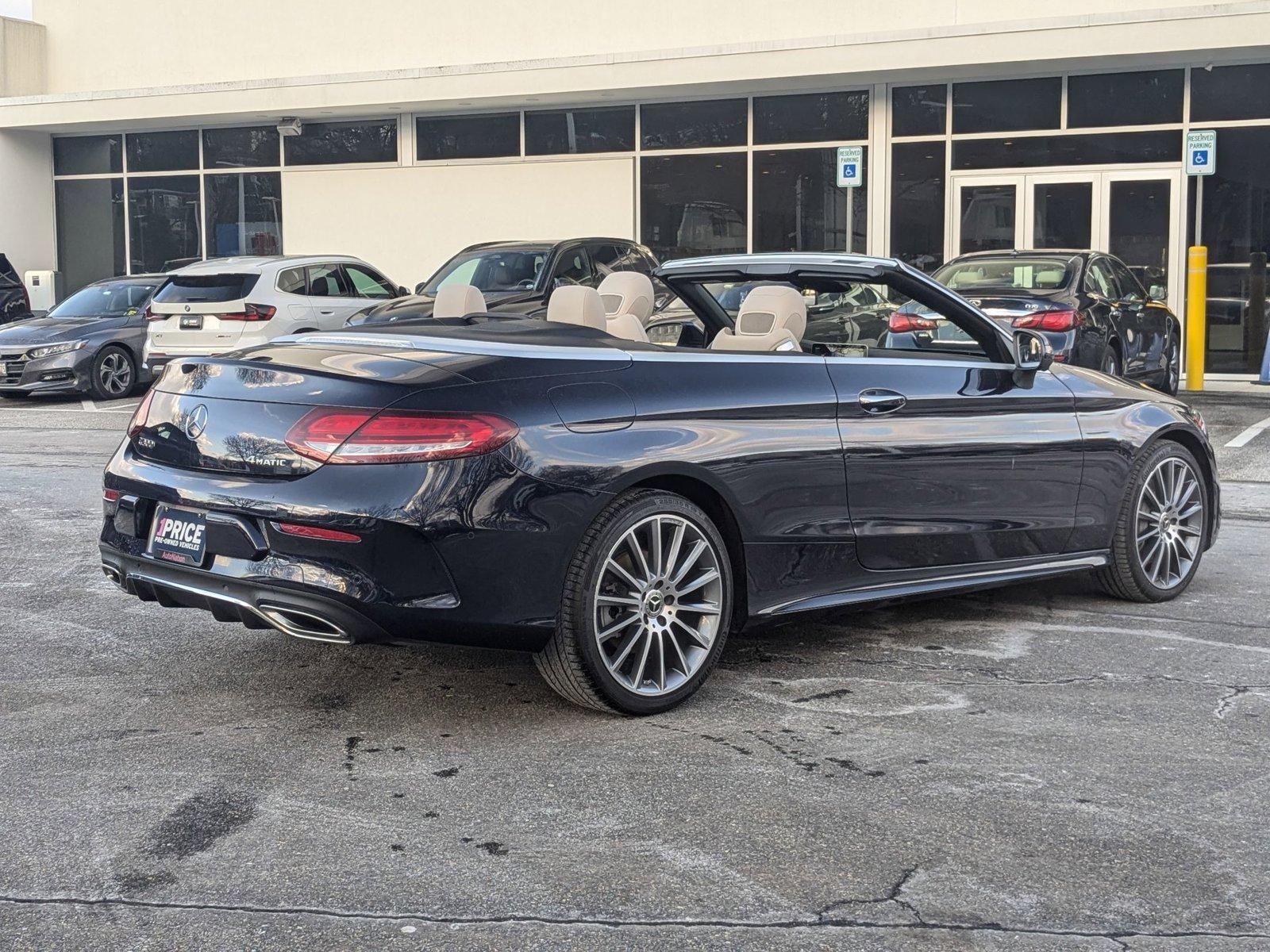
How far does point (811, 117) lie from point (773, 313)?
16310 millimetres

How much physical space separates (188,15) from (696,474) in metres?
24.1

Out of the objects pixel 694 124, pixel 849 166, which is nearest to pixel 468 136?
pixel 694 124

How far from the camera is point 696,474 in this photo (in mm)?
5086

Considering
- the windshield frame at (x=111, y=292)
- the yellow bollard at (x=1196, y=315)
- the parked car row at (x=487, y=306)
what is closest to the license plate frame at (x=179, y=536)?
the parked car row at (x=487, y=306)

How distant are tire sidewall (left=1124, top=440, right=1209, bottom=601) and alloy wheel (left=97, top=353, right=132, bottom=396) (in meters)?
13.7

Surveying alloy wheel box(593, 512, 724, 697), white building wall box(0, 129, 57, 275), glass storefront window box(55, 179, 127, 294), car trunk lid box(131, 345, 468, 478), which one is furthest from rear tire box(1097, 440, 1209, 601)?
white building wall box(0, 129, 57, 275)

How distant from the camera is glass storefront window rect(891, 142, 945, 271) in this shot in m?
21.2

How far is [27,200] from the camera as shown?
2741 cm

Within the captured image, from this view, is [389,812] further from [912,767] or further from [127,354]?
[127,354]

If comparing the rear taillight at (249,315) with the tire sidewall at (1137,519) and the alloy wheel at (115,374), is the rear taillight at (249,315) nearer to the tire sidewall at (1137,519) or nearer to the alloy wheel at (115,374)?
the alloy wheel at (115,374)

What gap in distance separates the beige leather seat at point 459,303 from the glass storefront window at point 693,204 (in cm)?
1522

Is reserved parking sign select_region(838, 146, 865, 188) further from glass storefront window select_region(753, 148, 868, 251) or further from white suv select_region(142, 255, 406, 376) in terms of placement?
white suv select_region(142, 255, 406, 376)

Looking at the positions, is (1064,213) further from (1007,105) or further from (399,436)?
(399,436)

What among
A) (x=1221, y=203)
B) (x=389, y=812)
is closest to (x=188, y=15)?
(x=1221, y=203)
